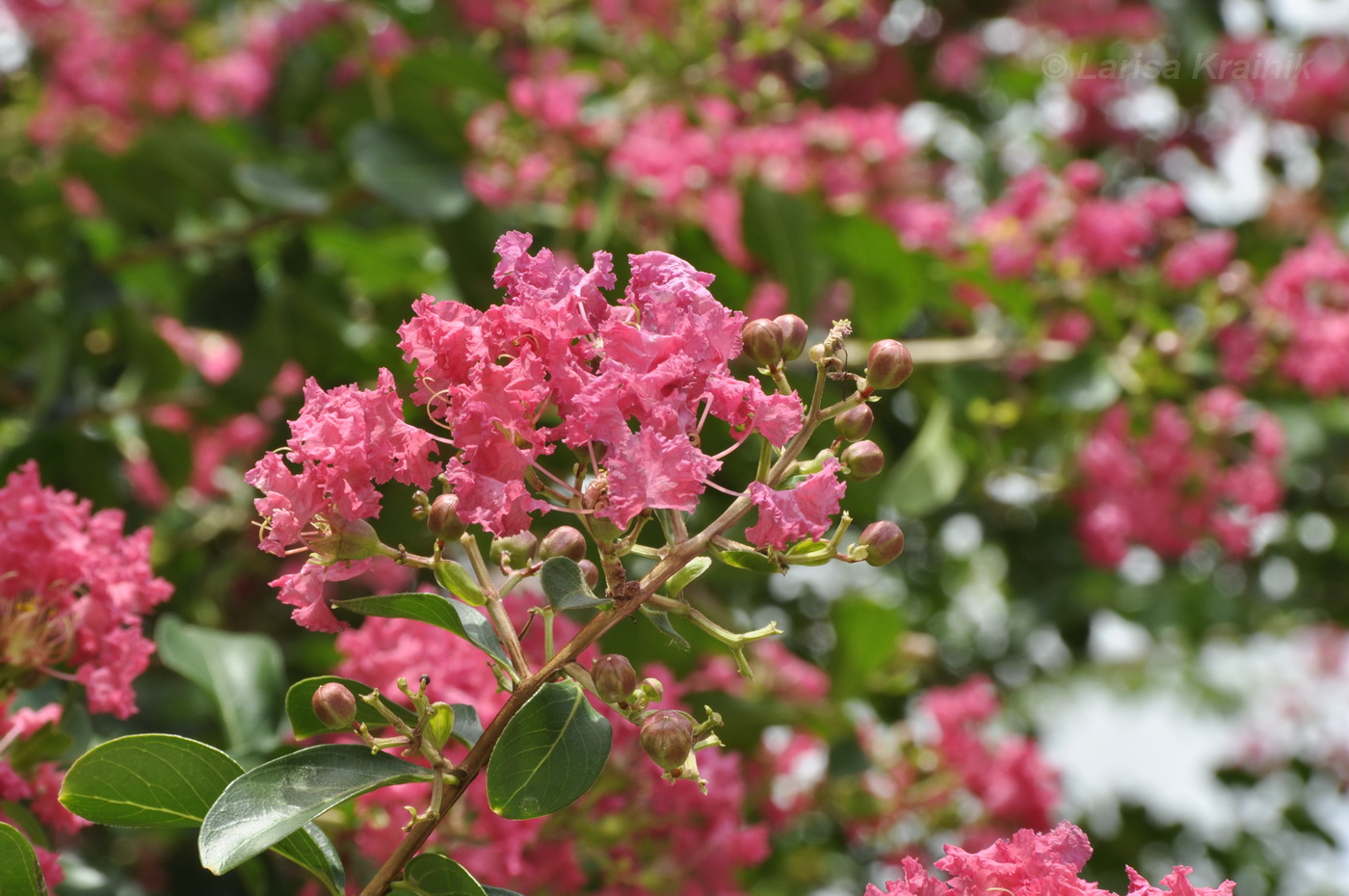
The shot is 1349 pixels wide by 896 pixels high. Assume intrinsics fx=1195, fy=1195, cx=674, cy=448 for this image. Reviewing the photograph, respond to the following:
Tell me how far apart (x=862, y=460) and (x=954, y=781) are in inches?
54.2

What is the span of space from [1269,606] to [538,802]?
2694 mm

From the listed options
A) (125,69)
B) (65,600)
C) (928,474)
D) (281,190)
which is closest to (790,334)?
(65,600)

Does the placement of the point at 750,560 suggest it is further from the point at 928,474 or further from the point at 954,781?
the point at 954,781

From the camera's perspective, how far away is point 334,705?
736mm

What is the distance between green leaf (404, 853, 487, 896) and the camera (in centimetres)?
71

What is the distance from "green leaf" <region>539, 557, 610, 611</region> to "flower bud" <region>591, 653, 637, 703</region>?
0.14ft

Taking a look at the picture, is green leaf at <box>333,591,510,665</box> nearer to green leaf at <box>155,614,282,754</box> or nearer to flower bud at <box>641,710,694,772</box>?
flower bud at <box>641,710,694,772</box>

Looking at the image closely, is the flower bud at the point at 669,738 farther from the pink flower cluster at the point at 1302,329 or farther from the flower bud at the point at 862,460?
the pink flower cluster at the point at 1302,329

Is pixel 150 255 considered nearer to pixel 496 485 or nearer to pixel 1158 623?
pixel 496 485

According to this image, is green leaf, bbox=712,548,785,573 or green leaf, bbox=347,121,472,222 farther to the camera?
green leaf, bbox=347,121,472,222

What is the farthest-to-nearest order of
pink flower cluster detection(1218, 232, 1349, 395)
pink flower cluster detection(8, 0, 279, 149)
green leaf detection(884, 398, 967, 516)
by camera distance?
pink flower cluster detection(8, 0, 279, 149), pink flower cluster detection(1218, 232, 1349, 395), green leaf detection(884, 398, 967, 516)

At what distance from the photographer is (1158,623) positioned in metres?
2.62

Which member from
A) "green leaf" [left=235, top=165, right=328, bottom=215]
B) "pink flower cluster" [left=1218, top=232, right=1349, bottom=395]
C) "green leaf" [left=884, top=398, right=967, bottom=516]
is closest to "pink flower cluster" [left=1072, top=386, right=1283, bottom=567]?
"pink flower cluster" [left=1218, top=232, right=1349, bottom=395]

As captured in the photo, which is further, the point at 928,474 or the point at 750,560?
the point at 928,474
